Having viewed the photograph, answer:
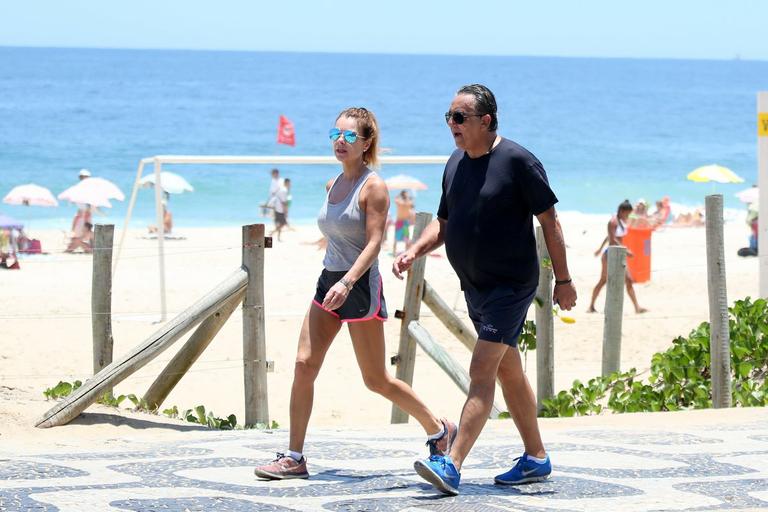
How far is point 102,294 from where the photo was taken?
24.1 ft

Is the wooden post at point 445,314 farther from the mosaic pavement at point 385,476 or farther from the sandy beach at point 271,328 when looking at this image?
the mosaic pavement at point 385,476

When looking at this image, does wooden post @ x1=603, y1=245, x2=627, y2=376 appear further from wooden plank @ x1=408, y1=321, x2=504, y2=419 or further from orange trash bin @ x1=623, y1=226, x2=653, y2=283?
orange trash bin @ x1=623, y1=226, x2=653, y2=283

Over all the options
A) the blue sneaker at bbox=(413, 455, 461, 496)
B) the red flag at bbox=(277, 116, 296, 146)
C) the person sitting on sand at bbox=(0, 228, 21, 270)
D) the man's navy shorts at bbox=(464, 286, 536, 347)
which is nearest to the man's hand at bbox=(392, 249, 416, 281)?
the man's navy shorts at bbox=(464, 286, 536, 347)

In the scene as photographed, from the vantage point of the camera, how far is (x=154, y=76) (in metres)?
108

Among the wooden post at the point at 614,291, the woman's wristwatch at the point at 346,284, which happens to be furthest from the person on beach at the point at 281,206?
the woman's wristwatch at the point at 346,284

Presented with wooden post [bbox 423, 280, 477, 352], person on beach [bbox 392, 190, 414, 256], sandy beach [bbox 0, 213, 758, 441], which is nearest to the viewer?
wooden post [bbox 423, 280, 477, 352]

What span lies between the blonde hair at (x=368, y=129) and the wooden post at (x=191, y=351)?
6.82 ft

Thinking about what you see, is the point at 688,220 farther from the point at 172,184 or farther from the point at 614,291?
the point at 614,291

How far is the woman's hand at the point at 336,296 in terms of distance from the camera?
5.04 meters

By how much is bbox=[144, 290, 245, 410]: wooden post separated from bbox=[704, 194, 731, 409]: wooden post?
117 inches

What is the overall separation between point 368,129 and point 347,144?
0.13 meters

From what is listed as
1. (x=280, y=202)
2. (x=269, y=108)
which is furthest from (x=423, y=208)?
(x=269, y=108)

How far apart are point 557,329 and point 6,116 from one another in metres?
55.6

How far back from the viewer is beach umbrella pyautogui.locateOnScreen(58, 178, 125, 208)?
21969 mm
